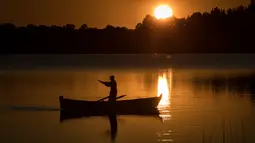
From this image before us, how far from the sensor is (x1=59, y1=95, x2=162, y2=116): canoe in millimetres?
26891

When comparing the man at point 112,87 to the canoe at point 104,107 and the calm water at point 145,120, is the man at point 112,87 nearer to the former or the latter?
the canoe at point 104,107

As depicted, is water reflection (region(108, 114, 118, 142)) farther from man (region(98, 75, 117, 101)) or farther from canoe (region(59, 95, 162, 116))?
man (region(98, 75, 117, 101))

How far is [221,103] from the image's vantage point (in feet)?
108

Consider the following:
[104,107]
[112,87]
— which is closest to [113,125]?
[112,87]

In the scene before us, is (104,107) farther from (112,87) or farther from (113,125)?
(113,125)

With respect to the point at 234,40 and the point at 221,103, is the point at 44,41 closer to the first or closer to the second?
the point at 234,40

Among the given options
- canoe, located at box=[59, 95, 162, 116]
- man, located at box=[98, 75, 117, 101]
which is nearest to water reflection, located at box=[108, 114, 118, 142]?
canoe, located at box=[59, 95, 162, 116]

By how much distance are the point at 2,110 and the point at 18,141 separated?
9073 millimetres

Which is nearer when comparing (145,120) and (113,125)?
(113,125)

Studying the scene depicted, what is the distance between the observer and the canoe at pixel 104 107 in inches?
1059

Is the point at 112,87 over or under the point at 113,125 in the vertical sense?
over

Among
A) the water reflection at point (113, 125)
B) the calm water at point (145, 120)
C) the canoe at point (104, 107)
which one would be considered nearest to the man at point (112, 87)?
the canoe at point (104, 107)

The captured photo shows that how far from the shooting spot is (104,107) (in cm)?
2702

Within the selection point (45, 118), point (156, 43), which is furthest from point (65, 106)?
point (156, 43)
